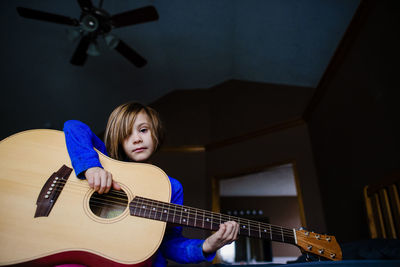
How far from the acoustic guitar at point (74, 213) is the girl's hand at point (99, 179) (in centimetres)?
4

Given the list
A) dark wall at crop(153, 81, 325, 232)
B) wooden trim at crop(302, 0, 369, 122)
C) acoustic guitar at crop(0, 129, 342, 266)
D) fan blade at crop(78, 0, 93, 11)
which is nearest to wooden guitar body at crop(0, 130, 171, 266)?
acoustic guitar at crop(0, 129, 342, 266)

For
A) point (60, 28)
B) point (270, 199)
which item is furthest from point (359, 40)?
point (270, 199)

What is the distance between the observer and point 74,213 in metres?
0.88

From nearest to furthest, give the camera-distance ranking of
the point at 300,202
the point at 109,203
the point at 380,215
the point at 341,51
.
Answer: the point at 109,203, the point at 380,215, the point at 341,51, the point at 300,202

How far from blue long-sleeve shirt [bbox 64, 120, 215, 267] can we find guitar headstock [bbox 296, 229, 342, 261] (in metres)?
0.41

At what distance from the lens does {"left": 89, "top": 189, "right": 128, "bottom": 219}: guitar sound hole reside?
0.97 m

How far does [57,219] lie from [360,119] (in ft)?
9.08

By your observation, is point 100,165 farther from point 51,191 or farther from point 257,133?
point 257,133

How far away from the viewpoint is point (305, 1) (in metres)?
3.43

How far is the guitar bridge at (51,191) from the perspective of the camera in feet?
2.83

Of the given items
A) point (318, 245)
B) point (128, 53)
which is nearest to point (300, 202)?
point (318, 245)

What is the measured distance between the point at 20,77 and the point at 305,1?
14.1 feet

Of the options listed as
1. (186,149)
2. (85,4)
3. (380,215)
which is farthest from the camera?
(186,149)

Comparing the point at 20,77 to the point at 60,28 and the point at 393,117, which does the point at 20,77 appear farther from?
the point at 393,117
